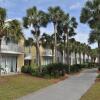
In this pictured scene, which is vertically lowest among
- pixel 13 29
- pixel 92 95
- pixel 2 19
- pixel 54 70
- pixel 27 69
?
pixel 92 95

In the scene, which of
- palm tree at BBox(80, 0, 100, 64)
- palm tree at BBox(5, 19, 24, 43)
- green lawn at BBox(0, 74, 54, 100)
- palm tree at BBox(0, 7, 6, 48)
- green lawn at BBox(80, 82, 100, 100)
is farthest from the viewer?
palm tree at BBox(80, 0, 100, 64)

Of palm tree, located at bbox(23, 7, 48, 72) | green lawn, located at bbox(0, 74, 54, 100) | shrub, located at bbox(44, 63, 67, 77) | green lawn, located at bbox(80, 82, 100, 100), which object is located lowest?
Answer: green lawn, located at bbox(80, 82, 100, 100)

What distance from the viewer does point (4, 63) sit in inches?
1892

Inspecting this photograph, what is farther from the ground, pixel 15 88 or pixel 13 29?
pixel 13 29

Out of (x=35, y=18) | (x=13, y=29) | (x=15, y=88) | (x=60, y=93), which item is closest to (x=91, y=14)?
(x=35, y=18)

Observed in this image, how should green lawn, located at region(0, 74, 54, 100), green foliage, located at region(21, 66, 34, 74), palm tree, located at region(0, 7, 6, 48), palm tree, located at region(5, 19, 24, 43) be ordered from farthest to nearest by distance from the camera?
green foliage, located at region(21, 66, 34, 74) → palm tree, located at region(5, 19, 24, 43) → palm tree, located at region(0, 7, 6, 48) → green lawn, located at region(0, 74, 54, 100)

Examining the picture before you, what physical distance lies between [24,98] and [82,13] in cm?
2743

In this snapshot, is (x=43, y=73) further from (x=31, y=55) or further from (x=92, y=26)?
(x=31, y=55)

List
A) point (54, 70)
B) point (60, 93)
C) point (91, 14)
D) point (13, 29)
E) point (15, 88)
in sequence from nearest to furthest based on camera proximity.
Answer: point (60, 93), point (15, 88), point (13, 29), point (91, 14), point (54, 70)

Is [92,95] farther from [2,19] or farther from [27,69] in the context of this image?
[27,69]

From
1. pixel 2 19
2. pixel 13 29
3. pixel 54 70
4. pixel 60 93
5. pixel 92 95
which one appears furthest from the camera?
pixel 54 70

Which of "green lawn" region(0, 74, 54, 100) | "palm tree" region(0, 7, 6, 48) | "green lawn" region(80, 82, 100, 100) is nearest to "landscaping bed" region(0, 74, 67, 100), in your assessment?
"green lawn" region(0, 74, 54, 100)

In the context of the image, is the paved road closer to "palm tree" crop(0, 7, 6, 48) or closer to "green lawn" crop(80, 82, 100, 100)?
"green lawn" crop(80, 82, 100, 100)

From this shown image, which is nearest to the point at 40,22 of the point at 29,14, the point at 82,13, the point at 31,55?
the point at 29,14
